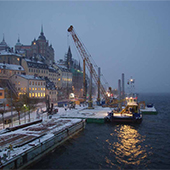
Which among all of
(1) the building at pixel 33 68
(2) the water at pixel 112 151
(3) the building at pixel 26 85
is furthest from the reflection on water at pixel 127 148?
(1) the building at pixel 33 68

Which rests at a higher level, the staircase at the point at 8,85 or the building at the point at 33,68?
the building at the point at 33,68

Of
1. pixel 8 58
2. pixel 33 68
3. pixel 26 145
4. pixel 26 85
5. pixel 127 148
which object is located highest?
pixel 8 58

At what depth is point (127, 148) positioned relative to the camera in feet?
84.2

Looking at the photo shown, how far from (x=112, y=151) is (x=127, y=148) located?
2753 mm

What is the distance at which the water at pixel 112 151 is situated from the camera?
2020 cm

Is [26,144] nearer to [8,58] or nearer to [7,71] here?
[7,71]

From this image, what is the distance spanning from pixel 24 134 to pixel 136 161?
15.3 m

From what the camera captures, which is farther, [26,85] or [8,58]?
[8,58]

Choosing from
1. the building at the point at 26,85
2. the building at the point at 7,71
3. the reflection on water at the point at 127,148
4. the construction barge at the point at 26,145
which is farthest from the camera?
the building at the point at 7,71

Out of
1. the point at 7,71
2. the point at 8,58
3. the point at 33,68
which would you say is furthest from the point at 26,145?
the point at 8,58

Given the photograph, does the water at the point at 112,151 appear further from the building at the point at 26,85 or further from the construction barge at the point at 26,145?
the building at the point at 26,85

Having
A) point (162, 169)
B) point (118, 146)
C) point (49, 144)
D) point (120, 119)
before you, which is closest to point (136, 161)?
point (162, 169)

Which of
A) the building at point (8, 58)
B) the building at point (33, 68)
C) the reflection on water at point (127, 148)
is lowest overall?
the reflection on water at point (127, 148)

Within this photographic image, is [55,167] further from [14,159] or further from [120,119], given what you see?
[120,119]
